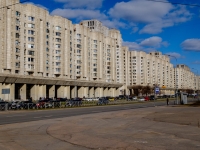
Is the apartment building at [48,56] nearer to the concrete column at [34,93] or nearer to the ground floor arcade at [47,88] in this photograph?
the ground floor arcade at [47,88]

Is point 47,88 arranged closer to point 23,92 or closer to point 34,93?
point 34,93

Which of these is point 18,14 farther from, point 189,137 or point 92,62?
point 189,137

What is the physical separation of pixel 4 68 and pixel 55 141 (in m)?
65.2

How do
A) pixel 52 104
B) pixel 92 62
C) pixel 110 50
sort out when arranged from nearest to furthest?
pixel 52 104, pixel 92 62, pixel 110 50

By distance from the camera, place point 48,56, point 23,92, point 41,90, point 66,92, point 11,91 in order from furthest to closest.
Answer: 1. point 66,92
2. point 48,56
3. point 41,90
4. point 23,92
5. point 11,91

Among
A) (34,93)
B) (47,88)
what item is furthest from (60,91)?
(34,93)

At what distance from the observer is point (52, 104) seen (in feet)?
148

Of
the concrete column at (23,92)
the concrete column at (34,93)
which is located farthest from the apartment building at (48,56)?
the concrete column at (34,93)

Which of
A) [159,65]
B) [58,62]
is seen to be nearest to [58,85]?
[58,62]

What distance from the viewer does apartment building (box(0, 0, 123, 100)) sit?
74.4m

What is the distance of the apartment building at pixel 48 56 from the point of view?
74.4 metres

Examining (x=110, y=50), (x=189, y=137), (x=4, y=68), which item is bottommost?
(x=189, y=137)

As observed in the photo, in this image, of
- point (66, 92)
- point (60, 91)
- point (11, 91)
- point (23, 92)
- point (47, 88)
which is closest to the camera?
point (11, 91)

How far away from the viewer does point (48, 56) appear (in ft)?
293
